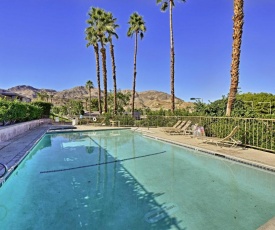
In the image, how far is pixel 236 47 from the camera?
1139 centimetres

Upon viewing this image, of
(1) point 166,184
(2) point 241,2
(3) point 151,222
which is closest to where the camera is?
(3) point 151,222

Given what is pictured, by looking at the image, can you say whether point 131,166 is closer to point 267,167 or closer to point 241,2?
point 267,167

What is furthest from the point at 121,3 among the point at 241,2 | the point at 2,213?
the point at 2,213

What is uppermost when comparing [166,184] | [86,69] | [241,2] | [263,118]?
[86,69]

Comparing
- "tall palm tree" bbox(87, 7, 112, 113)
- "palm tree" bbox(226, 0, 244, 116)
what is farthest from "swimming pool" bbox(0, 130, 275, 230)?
"tall palm tree" bbox(87, 7, 112, 113)

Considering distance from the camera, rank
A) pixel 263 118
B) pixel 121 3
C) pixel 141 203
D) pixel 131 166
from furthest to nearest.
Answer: pixel 121 3 < pixel 263 118 < pixel 131 166 < pixel 141 203

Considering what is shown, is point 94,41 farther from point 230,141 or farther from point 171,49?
point 230,141

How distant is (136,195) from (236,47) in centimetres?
946

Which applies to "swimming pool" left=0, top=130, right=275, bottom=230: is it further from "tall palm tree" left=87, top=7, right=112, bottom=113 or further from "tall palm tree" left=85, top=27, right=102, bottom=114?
"tall palm tree" left=85, top=27, right=102, bottom=114

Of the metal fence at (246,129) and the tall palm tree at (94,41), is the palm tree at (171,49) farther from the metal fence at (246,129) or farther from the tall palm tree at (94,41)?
the tall palm tree at (94,41)

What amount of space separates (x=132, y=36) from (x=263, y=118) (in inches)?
928

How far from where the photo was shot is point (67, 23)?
1107 inches

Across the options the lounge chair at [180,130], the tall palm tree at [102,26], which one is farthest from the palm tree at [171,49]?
the tall palm tree at [102,26]

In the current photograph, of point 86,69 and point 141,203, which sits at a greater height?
point 86,69
